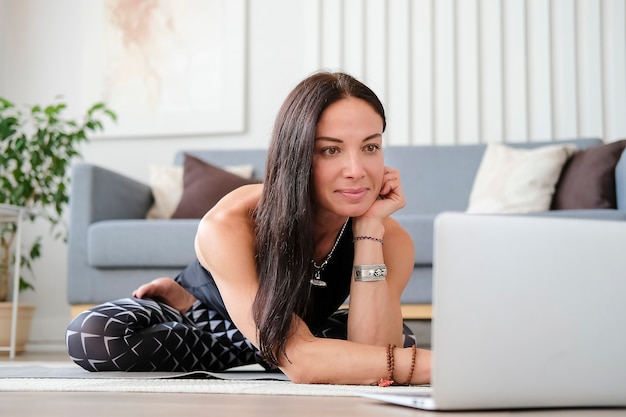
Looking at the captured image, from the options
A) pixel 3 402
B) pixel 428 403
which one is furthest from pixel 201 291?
pixel 428 403

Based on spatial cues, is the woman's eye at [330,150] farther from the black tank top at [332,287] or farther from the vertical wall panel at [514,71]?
the vertical wall panel at [514,71]

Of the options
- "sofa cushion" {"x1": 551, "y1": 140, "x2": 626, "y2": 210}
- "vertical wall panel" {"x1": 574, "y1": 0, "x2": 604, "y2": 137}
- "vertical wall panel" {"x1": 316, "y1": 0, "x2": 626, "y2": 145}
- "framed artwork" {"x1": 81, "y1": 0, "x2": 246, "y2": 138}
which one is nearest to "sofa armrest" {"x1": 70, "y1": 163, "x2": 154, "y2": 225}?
"framed artwork" {"x1": 81, "y1": 0, "x2": 246, "y2": 138}

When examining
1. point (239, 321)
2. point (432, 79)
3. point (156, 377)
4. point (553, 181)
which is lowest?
point (156, 377)

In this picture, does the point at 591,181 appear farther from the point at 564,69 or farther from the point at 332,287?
the point at 332,287

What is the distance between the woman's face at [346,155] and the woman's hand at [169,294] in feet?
2.12

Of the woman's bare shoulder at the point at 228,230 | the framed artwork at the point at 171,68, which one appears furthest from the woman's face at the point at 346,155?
the framed artwork at the point at 171,68

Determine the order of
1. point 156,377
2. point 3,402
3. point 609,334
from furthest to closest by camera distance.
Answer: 1. point 156,377
2. point 3,402
3. point 609,334

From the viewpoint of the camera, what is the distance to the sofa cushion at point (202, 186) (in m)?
3.58

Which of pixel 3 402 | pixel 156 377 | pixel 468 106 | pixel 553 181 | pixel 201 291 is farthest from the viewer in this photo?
pixel 468 106

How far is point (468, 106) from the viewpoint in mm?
4113

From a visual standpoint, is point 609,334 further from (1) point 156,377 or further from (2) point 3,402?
(1) point 156,377

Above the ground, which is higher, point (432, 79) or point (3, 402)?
point (432, 79)

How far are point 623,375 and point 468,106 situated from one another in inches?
130

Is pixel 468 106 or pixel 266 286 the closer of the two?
pixel 266 286
